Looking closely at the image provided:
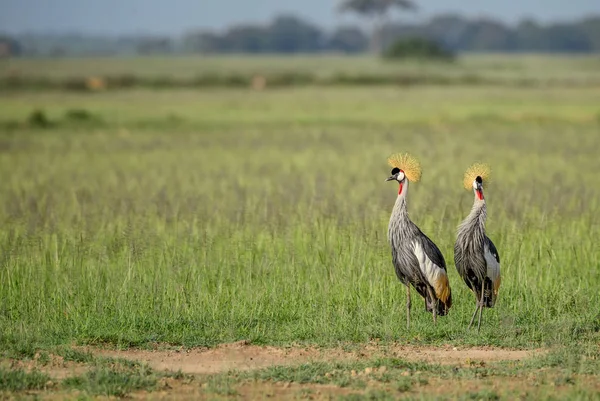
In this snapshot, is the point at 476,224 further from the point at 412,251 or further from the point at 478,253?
the point at 412,251

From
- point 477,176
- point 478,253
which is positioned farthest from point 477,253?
point 477,176

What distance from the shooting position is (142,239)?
10.6 m

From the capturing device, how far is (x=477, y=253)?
8305 millimetres

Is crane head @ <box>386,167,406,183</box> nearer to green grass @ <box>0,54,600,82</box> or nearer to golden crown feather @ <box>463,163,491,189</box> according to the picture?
golden crown feather @ <box>463,163,491,189</box>

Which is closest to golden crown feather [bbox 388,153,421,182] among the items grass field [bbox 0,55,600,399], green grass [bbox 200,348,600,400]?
grass field [bbox 0,55,600,399]

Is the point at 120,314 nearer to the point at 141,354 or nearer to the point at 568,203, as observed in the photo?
the point at 141,354

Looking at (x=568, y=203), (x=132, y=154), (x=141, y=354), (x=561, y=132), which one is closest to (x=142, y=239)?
(x=141, y=354)

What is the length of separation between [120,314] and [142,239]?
1.98 meters

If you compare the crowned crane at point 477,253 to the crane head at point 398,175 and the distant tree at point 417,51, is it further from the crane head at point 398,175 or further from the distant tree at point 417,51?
the distant tree at point 417,51

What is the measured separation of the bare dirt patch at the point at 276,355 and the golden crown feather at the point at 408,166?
138 centimetres

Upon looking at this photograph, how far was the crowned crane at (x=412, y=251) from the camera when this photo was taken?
8.31 m

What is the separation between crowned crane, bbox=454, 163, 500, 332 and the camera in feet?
27.3

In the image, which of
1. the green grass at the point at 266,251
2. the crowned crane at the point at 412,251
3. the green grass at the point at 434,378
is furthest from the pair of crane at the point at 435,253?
the green grass at the point at 434,378

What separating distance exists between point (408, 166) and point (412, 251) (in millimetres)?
686
